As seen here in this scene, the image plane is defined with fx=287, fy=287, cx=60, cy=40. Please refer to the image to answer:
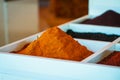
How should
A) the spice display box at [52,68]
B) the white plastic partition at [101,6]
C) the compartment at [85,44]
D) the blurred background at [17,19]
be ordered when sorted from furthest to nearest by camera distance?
the blurred background at [17,19]
the white plastic partition at [101,6]
the compartment at [85,44]
the spice display box at [52,68]

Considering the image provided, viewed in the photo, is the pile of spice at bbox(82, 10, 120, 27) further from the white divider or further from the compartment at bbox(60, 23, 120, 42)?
the white divider

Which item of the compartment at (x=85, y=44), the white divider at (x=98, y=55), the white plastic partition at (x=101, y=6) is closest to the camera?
the white divider at (x=98, y=55)

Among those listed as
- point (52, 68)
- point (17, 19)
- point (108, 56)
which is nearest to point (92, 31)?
point (108, 56)

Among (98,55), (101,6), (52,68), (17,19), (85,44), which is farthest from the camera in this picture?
(17,19)

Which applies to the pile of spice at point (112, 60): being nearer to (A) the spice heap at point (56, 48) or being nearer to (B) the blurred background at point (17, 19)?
(A) the spice heap at point (56, 48)

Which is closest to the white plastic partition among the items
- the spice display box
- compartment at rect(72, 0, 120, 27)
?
compartment at rect(72, 0, 120, 27)

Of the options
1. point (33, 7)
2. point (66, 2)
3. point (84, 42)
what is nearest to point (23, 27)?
point (33, 7)

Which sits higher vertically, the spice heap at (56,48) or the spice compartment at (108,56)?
the spice heap at (56,48)

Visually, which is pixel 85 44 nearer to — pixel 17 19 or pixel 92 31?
pixel 92 31

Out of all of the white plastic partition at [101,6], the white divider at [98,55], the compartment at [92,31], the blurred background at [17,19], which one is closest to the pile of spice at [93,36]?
the compartment at [92,31]

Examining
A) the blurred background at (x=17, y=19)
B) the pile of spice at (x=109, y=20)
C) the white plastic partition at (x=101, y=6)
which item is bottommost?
the blurred background at (x=17, y=19)
